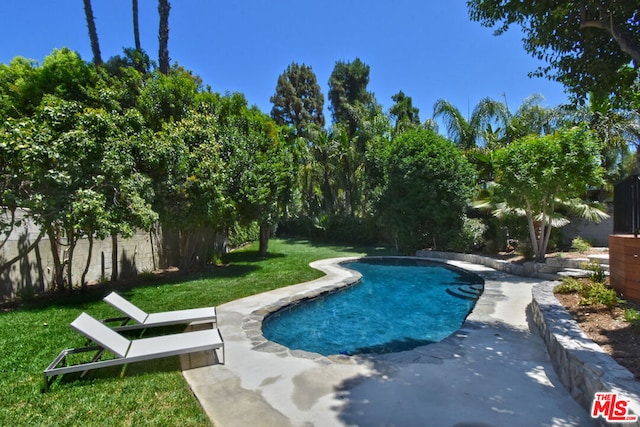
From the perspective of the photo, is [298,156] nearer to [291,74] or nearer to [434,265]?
[434,265]

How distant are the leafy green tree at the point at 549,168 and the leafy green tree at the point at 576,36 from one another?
5.80m

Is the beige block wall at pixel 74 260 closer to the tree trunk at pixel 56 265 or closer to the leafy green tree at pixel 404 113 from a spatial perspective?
the tree trunk at pixel 56 265

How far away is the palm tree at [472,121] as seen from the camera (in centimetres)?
2388

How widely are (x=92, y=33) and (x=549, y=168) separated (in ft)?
76.7

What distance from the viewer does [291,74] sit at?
46.4 m

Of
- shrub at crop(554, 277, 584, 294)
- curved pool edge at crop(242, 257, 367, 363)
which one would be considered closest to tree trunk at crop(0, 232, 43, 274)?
curved pool edge at crop(242, 257, 367, 363)

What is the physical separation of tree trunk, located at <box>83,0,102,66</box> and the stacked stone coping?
2356 cm

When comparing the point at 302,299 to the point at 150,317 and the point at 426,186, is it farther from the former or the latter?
the point at 426,186

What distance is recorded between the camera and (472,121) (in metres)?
24.3

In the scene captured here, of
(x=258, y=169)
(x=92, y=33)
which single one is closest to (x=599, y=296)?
(x=258, y=169)

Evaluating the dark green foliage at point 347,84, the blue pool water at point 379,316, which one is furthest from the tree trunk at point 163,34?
the dark green foliage at point 347,84

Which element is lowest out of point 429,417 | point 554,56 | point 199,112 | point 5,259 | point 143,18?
point 429,417

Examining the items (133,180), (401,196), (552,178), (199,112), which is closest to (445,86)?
(401,196)

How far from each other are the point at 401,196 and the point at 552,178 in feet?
28.7
